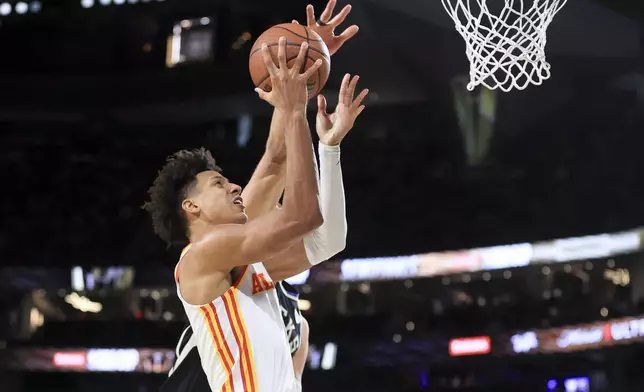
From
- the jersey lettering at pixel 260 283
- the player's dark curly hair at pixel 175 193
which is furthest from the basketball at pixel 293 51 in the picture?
the jersey lettering at pixel 260 283

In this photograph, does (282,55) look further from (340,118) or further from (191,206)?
(191,206)

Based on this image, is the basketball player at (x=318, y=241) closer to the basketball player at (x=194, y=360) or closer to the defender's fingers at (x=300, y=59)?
the basketball player at (x=194, y=360)

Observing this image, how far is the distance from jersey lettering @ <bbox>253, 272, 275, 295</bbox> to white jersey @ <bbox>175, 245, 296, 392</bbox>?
0.09 feet

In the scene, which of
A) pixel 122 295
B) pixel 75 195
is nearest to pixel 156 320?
pixel 122 295

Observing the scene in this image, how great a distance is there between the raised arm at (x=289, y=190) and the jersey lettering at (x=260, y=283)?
0.19m

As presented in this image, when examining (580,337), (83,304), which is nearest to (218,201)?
(83,304)

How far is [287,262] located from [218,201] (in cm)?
37

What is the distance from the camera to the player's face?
2.56 m

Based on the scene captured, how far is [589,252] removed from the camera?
913cm

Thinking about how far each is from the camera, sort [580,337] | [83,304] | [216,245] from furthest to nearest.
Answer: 1. [83,304]
2. [580,337]
3. [216,245]

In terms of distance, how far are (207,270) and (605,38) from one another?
26.0 feet

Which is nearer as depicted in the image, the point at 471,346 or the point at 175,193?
the point at 175,193

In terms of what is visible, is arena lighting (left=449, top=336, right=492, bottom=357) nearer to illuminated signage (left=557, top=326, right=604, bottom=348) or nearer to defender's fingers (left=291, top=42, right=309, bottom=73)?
illuminated signage (left=557, top=326, right=604, bottom=348)

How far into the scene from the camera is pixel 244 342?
97.5 inches
